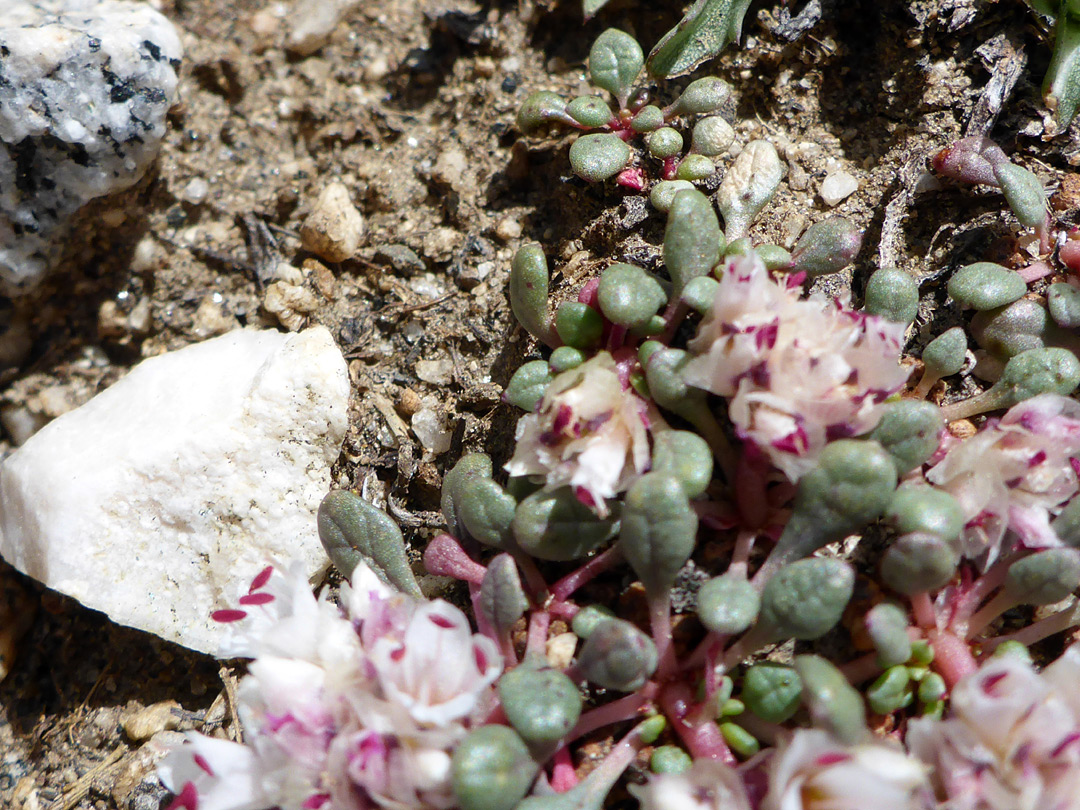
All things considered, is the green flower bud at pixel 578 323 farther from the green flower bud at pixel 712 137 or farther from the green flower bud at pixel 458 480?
the green flower bud at pixel 712 137

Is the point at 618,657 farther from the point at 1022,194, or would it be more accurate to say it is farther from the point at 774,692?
the point at 1022,194

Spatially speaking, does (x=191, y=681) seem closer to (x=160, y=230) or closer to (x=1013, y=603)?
(x=160, y=230)

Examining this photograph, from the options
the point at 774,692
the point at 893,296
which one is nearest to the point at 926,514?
the point at 774,692

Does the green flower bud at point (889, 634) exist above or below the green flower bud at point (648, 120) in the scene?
below

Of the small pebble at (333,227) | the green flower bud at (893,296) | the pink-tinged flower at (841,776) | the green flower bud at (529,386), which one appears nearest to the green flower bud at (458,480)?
the green flower bud at (529,386)

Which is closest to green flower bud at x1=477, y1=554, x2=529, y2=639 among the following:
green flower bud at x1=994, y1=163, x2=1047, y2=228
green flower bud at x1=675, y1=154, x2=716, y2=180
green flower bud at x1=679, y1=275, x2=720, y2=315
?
green flower bud at x1=679, y1=275, x2=720, y2=315

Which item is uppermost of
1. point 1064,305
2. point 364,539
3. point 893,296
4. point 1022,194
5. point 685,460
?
point 1022,194

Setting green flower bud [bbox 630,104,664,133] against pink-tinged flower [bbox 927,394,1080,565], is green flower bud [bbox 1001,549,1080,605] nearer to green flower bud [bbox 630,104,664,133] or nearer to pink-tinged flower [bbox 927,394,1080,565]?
pink-tinged flower [bbox 927,394,1080,565]
